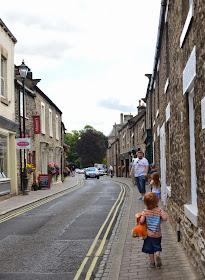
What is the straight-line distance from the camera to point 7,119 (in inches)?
680

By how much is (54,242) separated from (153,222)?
2.93 m

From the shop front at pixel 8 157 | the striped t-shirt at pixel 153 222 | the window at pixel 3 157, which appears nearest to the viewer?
the striped t-shirt at pixel 153 222

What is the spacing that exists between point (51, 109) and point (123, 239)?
2408 cm

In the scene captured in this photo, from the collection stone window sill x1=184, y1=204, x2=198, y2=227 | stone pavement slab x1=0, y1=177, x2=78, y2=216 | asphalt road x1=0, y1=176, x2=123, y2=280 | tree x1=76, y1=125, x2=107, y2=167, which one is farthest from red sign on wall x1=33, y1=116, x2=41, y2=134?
tree x1=76, y1=125, x2=107, y2=167

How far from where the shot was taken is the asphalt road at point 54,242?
5755mm

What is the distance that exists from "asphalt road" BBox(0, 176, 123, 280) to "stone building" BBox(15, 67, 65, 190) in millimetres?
9076

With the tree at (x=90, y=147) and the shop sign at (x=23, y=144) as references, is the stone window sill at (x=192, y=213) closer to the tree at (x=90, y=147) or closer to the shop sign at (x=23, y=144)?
the shop sign at (x=23, y=144)

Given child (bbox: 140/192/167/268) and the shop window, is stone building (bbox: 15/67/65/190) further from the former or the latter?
child (bbox: 140/192/167/268)

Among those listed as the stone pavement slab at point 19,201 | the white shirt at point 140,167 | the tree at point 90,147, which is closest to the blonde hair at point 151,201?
the stone pavement slab at point 19,201

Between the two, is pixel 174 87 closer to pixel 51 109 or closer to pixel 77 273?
pixel 77 273

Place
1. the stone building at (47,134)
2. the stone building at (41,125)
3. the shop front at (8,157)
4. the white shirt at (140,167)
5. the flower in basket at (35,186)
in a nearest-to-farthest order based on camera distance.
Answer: the white shirt at (140,167), the shop front at (8,157), the stone building at (41,125), the flower in basket at (35,186), the stone building at (47,134)

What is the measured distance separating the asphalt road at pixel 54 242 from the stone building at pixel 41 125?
29.8 feet

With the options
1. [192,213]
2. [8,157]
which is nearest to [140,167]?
[8,157]

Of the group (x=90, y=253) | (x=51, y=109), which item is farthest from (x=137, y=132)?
(x=90, y=253)
